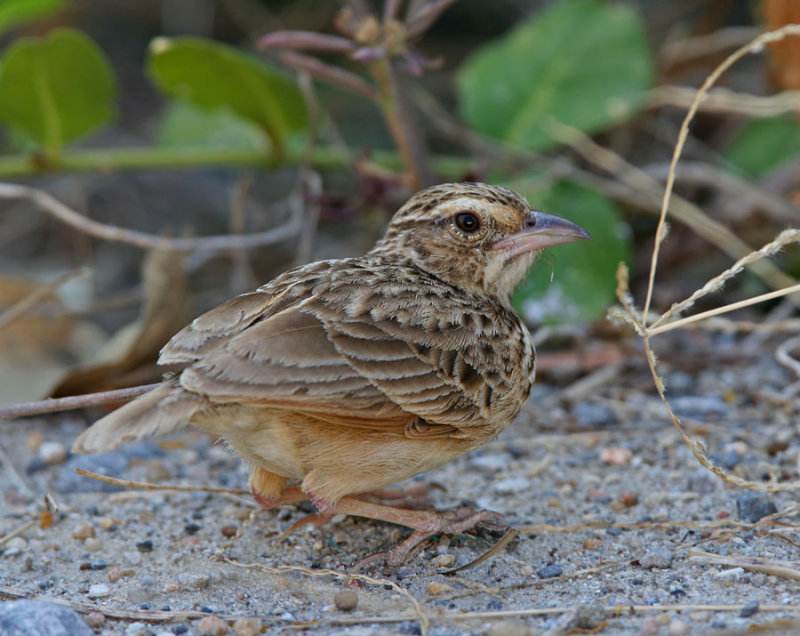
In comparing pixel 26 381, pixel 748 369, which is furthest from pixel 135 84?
pixel 748 369

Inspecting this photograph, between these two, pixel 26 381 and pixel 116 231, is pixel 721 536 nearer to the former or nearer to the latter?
pixel 116 231

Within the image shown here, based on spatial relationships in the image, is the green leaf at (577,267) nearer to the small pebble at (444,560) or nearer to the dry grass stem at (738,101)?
the dry grass stem at (738,101)

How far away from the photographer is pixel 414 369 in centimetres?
365

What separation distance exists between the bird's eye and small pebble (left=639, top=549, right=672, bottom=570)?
1442mm

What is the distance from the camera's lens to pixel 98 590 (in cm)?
356

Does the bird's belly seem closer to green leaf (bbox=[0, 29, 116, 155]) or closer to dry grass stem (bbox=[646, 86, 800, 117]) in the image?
dry grass stem (bbox=[646, 86, 800, 117])

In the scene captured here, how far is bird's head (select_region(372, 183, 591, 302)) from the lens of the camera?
13.7 ft

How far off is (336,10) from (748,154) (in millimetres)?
3565

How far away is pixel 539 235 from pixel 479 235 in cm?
24

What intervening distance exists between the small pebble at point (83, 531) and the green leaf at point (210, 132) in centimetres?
307

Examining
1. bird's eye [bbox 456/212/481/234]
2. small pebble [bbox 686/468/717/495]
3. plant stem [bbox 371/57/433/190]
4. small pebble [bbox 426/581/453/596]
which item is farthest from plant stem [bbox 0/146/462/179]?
small pebble [bbox 426/581/453/596]

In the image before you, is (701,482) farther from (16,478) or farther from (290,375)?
(16,478)

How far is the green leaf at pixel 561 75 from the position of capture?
6.12 metres

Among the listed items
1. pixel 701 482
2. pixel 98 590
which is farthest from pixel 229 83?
pixel 701 482
